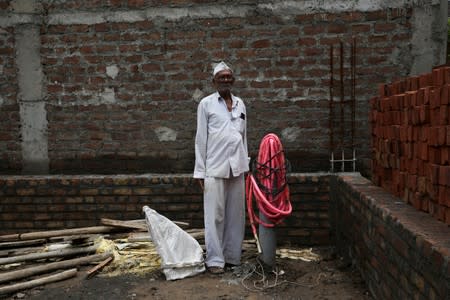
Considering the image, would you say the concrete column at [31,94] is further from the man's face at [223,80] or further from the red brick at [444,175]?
the red brick at [444,175]

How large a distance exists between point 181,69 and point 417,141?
10.6 feet

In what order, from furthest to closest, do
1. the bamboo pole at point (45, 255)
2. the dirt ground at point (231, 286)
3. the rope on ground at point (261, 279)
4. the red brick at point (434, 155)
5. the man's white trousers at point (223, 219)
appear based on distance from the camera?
the bamboo pole at point (45, 255) → the man's white trousers at point (223, 219) → the rope on ground at point (261, 279) → the dirt ground at point (231, 286) → the red brick at point (434, 155)

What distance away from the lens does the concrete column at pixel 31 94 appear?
18.2ft

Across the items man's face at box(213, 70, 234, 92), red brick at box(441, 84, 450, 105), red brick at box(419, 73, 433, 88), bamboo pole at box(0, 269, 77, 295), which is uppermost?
man's face at box(213, 70, 234, 92)

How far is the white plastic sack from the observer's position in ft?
13.6

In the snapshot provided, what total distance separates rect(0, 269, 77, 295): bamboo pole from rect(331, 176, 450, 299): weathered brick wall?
2.69 m

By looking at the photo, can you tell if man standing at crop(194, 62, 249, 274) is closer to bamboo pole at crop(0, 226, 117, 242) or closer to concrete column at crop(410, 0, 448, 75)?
bamboo pole at crop(0, 226, 117, 242)

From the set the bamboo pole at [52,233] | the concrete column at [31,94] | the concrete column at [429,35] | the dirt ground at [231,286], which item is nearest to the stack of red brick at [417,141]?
→ the dirt ground at [231,286]

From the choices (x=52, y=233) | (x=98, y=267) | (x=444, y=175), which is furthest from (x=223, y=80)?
(x=52, y=233)

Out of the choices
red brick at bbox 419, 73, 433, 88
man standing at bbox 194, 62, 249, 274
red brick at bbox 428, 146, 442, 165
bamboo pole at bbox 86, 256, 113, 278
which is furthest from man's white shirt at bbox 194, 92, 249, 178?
red brick at bbox 428, 146, 442, 165

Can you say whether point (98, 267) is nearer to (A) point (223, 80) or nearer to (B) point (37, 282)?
(B) point (37, 282)

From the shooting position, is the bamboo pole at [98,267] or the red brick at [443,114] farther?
the bamboo pole at [98,267]

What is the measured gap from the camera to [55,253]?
4.59 m

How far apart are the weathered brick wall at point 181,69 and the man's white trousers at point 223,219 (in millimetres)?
1087
